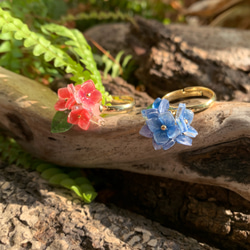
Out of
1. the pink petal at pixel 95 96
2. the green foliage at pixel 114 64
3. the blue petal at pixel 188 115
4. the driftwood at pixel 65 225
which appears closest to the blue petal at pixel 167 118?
the blue petal at pixel 188 115

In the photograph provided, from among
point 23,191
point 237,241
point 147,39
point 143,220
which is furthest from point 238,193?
point 147,39

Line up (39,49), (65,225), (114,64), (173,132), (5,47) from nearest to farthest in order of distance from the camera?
(173,132)
(65,225)
(39,49)
(5,47)
(114,64)

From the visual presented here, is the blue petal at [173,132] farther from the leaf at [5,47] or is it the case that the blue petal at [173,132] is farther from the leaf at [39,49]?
the leaf at [5,47]

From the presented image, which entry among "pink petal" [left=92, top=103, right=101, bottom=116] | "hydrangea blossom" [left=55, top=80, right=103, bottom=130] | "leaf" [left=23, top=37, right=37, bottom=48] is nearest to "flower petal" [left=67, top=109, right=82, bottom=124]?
"hydrangea blossom" [left=55, top=80, right=103, bottom=130]

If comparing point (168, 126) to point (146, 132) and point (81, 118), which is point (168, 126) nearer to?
point (146, 132)

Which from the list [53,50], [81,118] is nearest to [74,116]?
[81,118]
